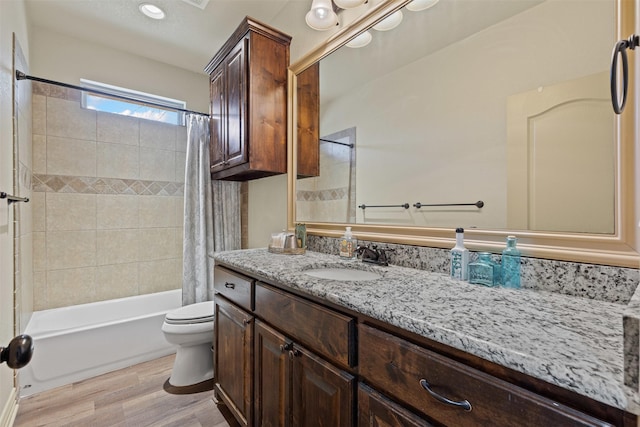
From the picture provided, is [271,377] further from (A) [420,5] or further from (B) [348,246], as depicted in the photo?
(A) [420,5]

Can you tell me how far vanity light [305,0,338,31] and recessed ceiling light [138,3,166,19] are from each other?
127 cm

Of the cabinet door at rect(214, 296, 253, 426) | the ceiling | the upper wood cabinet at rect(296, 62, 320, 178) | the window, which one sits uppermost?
the ceiling

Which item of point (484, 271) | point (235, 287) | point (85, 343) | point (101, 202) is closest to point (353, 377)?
point (484, 271)

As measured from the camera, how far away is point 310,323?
94 cm

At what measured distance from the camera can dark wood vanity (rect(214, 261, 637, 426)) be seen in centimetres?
49

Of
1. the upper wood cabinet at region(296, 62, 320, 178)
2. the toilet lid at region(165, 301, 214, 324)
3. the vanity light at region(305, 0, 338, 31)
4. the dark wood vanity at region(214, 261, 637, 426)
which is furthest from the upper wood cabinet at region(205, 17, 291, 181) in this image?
the toilet lid at region(165, 301, 214, 324)

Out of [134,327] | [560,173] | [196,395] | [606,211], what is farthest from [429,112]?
[134,327]

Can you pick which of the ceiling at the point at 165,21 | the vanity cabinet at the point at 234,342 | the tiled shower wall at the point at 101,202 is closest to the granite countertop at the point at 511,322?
the vanity cabinet at the point at 234,342

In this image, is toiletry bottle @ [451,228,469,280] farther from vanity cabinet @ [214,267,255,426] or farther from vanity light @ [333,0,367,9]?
vanity light @ [333,0,367,9]

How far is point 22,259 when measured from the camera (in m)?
1.93

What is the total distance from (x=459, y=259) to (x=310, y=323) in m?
0.56

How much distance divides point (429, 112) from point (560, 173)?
557 mm

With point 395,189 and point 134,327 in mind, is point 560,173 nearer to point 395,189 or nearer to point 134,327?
point 395,189

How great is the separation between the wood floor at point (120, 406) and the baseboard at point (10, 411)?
4 cm
